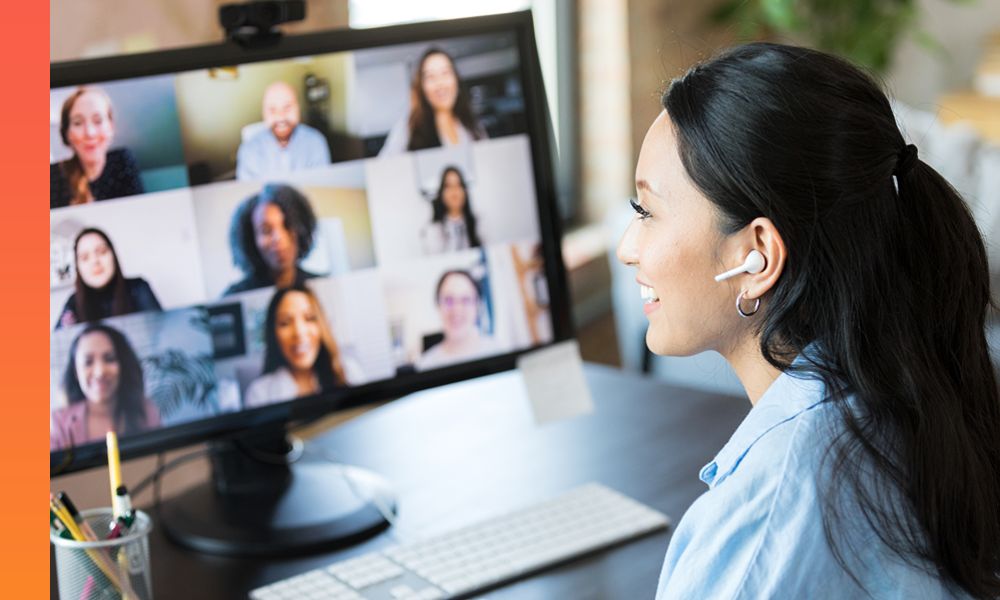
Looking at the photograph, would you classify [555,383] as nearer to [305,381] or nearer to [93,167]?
[305,381]

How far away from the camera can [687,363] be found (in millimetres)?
2615

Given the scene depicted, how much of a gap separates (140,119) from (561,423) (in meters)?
0.66

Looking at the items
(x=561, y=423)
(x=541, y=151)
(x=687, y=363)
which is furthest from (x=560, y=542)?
(x=687, y=363)

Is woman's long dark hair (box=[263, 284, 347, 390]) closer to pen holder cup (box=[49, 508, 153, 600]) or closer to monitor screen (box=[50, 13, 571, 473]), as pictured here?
monitor screen (box=[50, 13, 571, 473])

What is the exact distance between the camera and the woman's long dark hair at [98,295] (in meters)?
1.17

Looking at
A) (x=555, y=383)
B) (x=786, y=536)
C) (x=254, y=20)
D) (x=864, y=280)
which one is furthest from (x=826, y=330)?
(x=254, y=20)

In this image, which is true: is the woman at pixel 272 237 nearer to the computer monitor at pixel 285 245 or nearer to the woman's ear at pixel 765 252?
the computer monitor at pixel 285 245

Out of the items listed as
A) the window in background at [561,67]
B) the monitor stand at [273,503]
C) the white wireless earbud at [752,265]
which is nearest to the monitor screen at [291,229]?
the monitor stand at [273,503]

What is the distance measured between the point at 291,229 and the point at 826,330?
592 mm

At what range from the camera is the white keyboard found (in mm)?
1133

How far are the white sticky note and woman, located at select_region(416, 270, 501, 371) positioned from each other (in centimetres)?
7

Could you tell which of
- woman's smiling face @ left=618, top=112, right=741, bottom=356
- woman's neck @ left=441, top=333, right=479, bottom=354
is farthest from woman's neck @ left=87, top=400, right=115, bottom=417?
woman's smiling face @ left=618, top=112, right=741, bottom=356

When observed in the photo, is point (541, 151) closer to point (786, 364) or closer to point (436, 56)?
point (436, 56)

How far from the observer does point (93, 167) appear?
1.16 m
